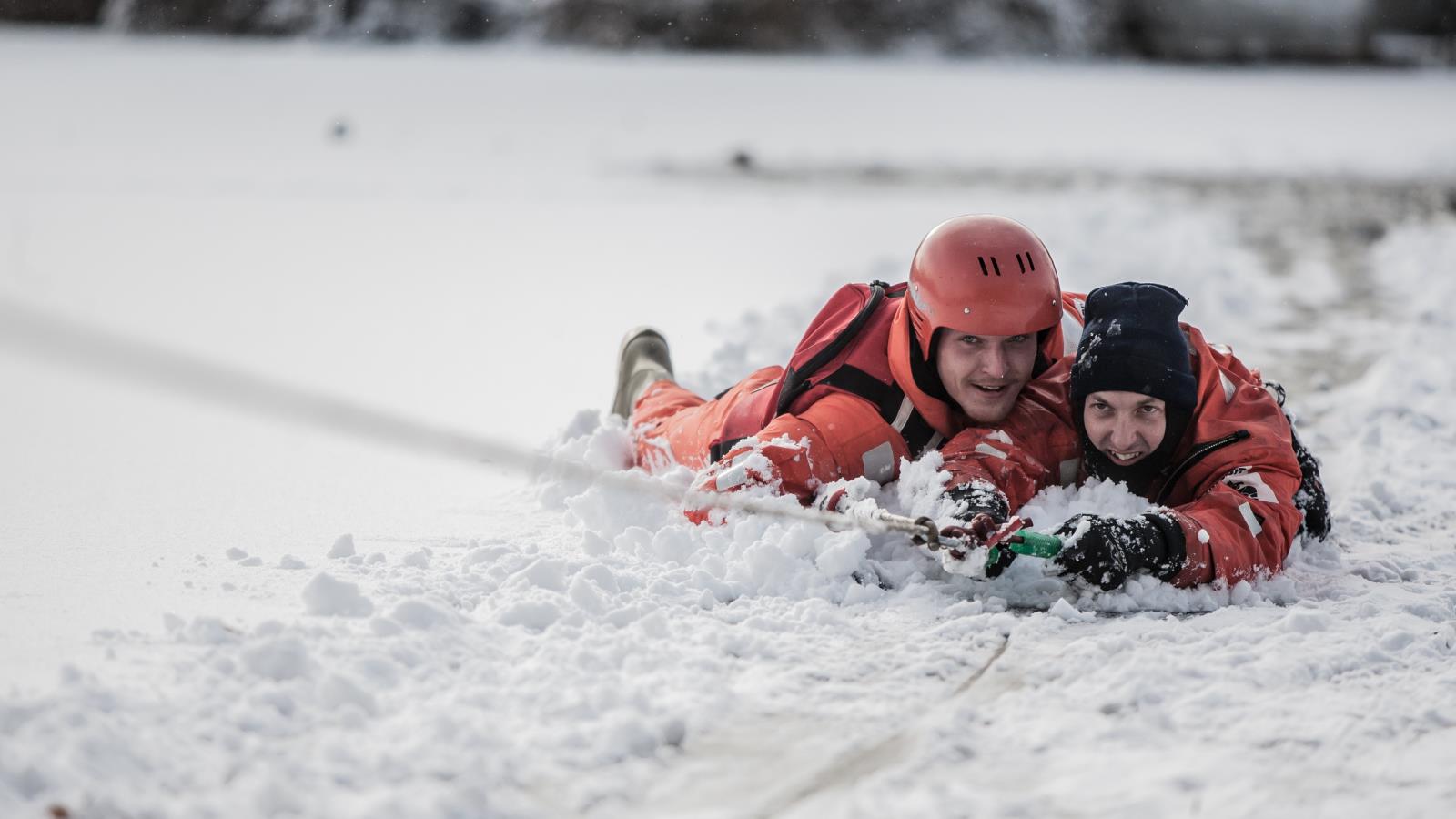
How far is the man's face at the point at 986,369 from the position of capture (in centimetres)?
400

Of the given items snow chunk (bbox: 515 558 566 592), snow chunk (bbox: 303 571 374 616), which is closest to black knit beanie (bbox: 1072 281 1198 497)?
snow chunk (bbox: 515 558 566 592)

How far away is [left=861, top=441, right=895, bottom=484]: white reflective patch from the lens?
13.4 feet

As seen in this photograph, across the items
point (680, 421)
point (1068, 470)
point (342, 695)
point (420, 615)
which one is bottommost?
point (342, 695)

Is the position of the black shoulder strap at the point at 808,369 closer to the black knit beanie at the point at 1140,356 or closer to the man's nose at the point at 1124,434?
the black knit beanie at the point at 1140,356

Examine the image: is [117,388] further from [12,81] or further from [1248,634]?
[12,81]

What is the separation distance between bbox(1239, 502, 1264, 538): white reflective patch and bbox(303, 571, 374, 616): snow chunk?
2.29 m

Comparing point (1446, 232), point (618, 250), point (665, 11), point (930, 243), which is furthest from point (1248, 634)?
point (665, 11)

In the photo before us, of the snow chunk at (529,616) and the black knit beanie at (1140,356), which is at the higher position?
the black knit beanie at (1140,356)

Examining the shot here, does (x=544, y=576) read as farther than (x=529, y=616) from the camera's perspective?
Yes

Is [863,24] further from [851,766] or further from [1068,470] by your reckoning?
[851,766]

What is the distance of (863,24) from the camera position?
5109 centimetres

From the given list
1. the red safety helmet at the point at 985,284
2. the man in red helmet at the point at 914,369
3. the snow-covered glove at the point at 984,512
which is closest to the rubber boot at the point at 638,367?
the man in red helmet at the point at 914,369

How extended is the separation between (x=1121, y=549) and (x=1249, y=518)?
1.48 ft

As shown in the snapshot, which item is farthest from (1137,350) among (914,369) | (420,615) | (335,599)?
(335,599)
